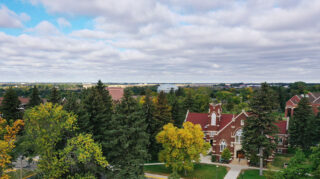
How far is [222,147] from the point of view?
120 ft

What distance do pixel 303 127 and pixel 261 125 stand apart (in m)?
14.1

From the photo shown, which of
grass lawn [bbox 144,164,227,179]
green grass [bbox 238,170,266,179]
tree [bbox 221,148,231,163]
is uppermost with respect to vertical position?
tree [bbox 221,148,231,163]

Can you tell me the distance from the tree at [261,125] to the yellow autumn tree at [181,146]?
7216 millimetres

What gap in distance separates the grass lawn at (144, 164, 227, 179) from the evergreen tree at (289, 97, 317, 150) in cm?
1578

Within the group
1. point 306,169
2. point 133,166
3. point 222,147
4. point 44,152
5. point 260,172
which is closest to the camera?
point 306,169

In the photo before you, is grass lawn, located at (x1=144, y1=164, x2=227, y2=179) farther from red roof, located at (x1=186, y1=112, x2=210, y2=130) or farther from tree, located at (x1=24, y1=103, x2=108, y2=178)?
tree, located at (x1=24, y1=103, x2=108, y2=178)

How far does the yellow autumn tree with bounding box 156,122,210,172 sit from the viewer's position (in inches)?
1151

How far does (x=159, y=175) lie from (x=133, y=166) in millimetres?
7267

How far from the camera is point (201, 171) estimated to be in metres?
31.7

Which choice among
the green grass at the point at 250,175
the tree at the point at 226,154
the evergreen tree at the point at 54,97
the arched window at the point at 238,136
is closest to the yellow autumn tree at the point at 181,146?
the tree at the point at 226,154

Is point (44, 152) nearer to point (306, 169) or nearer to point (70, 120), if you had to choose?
point (70, 120)

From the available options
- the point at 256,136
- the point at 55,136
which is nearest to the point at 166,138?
the point at 256,136

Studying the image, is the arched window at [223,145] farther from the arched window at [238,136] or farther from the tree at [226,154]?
the arched window at [238,136]

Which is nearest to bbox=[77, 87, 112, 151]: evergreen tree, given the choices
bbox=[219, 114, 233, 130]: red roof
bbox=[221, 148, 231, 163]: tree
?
bbox=[221, 148, 231, 163]: tree
